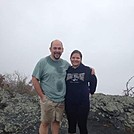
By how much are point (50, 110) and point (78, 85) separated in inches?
25.7

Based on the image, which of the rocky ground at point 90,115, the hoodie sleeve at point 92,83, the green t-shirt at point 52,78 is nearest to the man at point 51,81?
the green t-shirt at point 52,78

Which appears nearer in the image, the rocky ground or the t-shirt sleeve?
the t-shirt sleeve

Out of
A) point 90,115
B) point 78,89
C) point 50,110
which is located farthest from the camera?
point 90,115

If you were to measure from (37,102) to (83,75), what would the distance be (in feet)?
10.0

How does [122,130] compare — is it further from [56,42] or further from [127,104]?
[56,42]

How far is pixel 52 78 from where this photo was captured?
606 cm

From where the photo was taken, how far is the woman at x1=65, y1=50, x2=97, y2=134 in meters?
6.04

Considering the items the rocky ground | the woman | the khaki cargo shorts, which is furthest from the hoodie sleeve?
the rocky ground

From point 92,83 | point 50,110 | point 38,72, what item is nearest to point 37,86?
point 38,72

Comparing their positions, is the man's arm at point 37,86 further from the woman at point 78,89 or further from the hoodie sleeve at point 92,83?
the hoodie sleeve at point 92,83

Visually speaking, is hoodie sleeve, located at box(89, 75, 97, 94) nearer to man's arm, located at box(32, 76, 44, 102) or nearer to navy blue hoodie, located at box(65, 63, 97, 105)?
navy blue hoodie, located at box(65, 63, 97, 105)

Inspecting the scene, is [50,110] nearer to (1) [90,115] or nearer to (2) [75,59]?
(2) [75,59]

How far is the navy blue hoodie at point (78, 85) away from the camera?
6.03 meters

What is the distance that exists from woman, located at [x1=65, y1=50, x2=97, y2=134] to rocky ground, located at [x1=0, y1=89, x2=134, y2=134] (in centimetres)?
177
